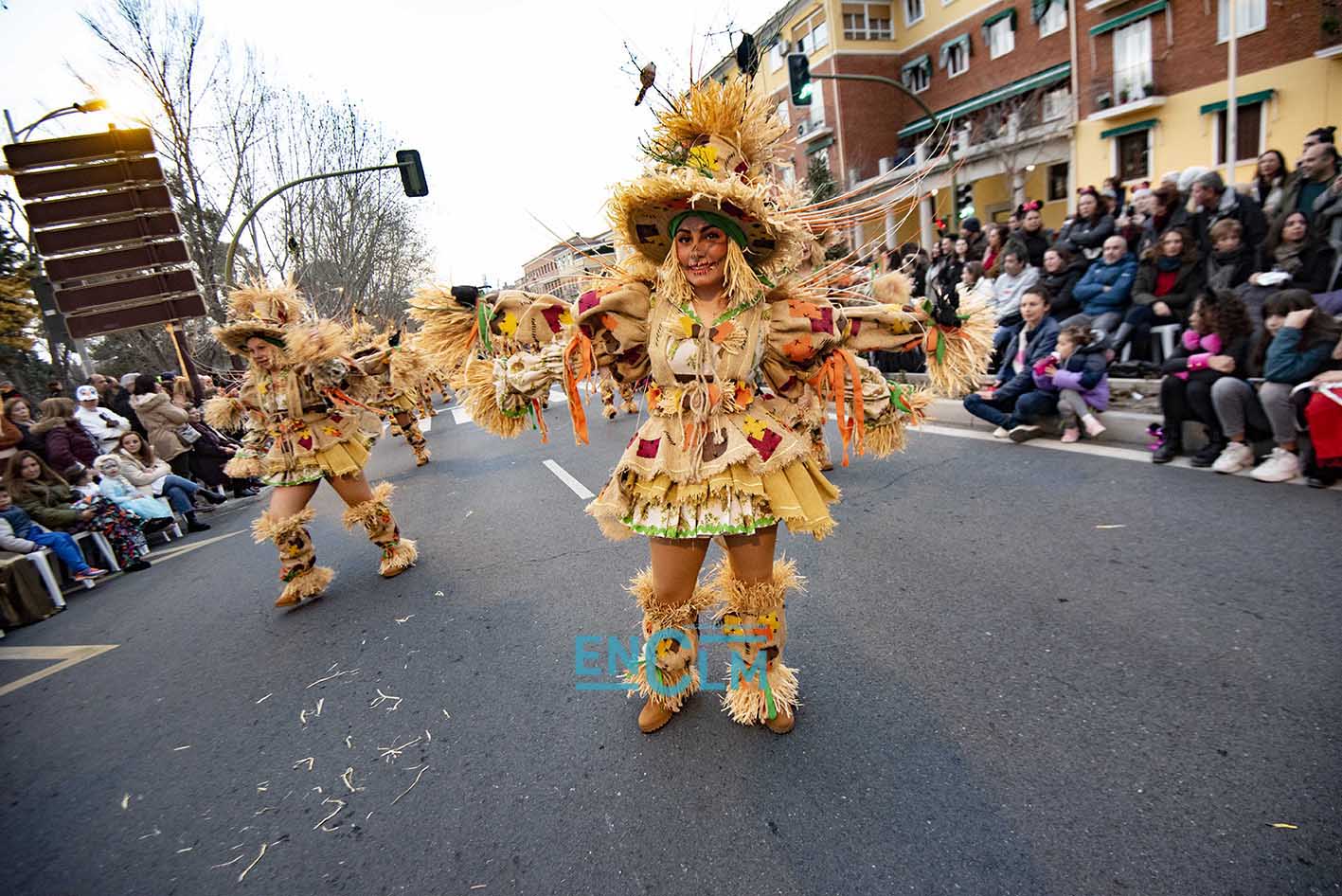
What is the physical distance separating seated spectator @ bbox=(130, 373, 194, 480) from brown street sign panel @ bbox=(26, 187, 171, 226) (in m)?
3.34

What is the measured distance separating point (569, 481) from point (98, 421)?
6041mm

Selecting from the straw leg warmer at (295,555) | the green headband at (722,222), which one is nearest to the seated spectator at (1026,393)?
the green headband at (722,222)

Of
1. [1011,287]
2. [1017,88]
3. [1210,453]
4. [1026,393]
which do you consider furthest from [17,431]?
[1017,88]

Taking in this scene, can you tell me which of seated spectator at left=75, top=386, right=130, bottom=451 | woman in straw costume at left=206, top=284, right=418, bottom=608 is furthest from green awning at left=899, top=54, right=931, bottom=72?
seated spectator at left=75, top=386, right=130, bottom=451

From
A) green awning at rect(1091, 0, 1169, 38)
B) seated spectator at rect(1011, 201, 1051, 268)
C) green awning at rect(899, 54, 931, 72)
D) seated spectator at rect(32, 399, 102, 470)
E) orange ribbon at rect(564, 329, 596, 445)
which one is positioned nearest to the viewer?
orange ribbon at rect(564, 329, 596, 445)

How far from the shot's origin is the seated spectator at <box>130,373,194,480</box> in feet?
26.9

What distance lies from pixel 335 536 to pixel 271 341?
2.57 metres

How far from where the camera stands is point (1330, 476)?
3770 millimetres

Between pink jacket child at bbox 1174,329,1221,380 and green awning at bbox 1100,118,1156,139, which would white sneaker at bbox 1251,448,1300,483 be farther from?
green awning at bbox 1100,118,1156,139

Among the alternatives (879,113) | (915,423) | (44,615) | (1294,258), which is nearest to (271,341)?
(44,615)

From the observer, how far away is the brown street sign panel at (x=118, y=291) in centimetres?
962

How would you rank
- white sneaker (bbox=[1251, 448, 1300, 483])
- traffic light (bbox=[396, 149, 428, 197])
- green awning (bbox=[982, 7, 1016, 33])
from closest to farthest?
white sneaker (bbox=[1251, 448, 1300, 483]) → traffic light (bbox=[396, 149, 428, 197]) → green awning (bbox=[982, 7, 1016, 33])

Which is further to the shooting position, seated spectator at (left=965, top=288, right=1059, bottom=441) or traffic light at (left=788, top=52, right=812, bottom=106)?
traffic light at (left=788, top=52, right=812, bottom=106)

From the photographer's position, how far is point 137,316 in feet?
32.4
